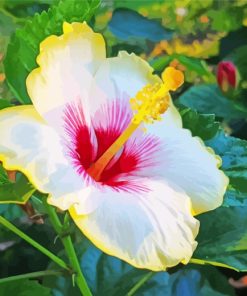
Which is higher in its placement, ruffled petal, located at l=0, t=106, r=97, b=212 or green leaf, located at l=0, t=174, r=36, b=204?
ruffled petal, located at l=0, t=106, r=97, b=212

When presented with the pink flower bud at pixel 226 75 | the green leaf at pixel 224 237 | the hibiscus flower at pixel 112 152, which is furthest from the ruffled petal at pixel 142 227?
the pink flower bud at pixel 226 75

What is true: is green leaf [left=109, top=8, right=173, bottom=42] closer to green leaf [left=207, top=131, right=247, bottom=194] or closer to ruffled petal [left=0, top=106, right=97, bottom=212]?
green leaf [left=207, top=131, right=247, bottom=194]

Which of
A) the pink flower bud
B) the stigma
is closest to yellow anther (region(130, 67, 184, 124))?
the stigma

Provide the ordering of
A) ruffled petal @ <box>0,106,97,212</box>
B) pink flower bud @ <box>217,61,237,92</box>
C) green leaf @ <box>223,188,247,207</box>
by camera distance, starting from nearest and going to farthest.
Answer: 1. ruffled petal @ <box>0,106,97,212</box>
2. green leaf @ <box>223,188,247,207</box>
3. pink flower bud @ <box>217,61,237,92</box>

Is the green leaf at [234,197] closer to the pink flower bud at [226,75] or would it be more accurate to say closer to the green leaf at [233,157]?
the green leaf at [233,157]

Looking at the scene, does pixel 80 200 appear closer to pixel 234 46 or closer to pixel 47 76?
pixel 47 76

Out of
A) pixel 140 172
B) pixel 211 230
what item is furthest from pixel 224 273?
pixel 140 172

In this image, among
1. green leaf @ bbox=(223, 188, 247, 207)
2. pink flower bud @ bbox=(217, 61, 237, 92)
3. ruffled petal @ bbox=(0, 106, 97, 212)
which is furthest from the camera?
pink flower bud @ bbox=(217, 61, 237, 92)
